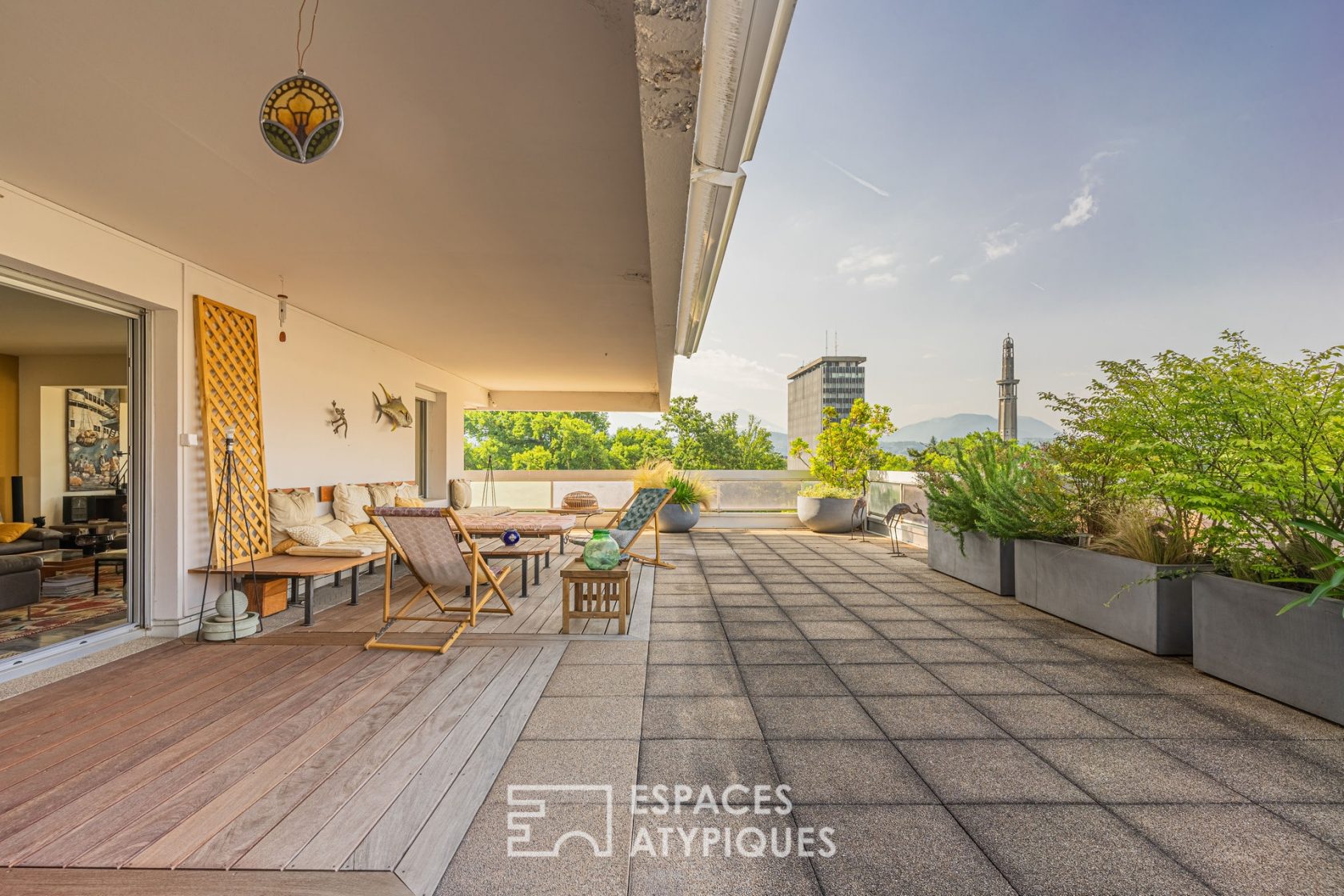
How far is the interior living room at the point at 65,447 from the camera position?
5.21 m

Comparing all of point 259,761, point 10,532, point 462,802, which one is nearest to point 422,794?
point 462,802

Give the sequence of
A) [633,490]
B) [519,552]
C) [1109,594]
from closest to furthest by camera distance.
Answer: [1109,594], [519,552], [633,490]

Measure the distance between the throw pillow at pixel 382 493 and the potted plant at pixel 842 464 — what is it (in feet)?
20.2

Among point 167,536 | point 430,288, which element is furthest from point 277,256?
point 167,536

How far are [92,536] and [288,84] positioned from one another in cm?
611

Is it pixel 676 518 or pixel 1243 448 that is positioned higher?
pixel 1243 448

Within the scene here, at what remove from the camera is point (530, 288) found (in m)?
4.82

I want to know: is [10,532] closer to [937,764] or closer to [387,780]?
[387,780]

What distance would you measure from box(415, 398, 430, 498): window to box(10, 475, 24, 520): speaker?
4264 mm

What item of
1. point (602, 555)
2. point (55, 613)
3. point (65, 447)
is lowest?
point (55, 613)

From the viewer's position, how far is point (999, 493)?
493 centimetres

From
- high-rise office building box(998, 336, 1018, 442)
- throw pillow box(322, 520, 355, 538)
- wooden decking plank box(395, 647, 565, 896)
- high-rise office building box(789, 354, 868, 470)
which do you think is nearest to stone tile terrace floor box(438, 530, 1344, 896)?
wooden decking plank box(395, 647, 565, 896)

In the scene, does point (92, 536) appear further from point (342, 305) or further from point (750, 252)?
point (750, 252)

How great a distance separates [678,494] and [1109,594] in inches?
251
